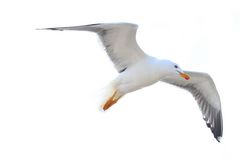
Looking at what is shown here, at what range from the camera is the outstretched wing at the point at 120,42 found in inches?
386

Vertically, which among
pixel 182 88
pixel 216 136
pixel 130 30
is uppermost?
pixel 130 30

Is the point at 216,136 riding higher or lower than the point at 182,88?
lower

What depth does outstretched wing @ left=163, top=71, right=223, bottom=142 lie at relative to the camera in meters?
11.6

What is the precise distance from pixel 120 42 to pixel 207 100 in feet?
7.51

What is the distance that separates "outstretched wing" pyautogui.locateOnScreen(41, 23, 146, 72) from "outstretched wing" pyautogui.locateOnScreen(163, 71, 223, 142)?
1.33 metres

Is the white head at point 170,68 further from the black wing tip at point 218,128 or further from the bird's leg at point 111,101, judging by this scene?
the black wing tip at point 218,128

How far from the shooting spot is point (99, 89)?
10.5m

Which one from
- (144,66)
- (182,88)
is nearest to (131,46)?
(144,66)

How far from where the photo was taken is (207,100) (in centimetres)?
1180

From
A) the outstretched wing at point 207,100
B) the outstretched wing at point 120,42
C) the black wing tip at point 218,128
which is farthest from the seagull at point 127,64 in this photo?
the black wing tip at point 218,128

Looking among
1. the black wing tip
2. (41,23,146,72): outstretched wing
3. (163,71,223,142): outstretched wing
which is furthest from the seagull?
the black wing tip

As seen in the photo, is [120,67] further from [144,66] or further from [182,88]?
[182,88]

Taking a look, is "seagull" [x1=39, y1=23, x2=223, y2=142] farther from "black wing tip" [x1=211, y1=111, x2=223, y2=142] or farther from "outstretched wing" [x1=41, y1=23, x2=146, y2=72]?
"black wing tip" [x1=211, y1=111, x2=223, y2=142]

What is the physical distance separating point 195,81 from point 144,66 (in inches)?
62.5
